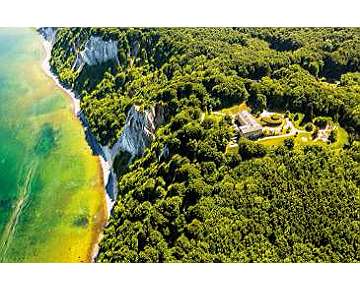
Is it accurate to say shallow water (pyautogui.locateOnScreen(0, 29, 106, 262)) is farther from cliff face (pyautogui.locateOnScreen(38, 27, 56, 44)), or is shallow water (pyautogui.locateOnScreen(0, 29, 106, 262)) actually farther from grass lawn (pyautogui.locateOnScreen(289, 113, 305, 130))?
grass lawn (pyautogui.locateOnScreen(289, 113, 305, 130))

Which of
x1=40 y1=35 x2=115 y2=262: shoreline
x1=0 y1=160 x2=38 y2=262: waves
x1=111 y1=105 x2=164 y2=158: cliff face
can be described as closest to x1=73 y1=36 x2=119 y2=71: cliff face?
x1=40 y1=35 x2=115 y2=262: shoreline

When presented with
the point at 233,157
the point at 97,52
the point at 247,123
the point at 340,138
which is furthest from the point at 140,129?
the point at 97,52

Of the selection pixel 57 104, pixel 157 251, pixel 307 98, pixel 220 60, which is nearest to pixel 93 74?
pixel 57 104

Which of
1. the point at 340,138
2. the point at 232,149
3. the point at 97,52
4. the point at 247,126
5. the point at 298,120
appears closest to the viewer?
the point at 232,149

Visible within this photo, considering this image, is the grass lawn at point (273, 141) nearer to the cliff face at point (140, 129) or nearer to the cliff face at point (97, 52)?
the cliff face at point (140, 129)

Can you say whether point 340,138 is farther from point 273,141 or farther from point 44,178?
point 44,178

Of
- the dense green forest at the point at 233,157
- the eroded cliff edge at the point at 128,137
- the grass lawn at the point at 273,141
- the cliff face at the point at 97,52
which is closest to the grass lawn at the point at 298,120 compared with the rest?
the dense green forest at the point at 233,157
